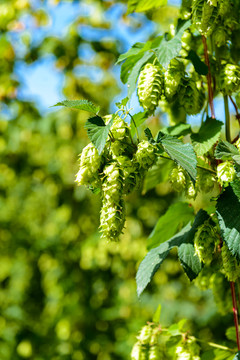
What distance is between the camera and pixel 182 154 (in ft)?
3.14

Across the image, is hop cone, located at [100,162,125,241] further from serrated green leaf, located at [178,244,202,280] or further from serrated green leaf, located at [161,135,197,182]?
serrated green leaf, located at [178,244,202,280]

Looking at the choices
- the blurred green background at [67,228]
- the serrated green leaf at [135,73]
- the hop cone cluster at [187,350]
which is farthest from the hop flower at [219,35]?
the blurred green background at [67,228]

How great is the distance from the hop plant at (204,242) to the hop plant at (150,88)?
0.31 m

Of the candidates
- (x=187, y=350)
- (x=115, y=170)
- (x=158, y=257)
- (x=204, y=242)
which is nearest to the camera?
(x=115, y=170)

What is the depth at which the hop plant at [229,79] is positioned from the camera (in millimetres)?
1140

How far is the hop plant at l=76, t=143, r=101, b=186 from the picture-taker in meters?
0.94

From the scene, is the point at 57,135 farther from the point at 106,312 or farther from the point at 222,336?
the point at 222,336

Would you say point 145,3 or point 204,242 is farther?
point 145,3

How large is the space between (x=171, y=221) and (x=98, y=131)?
54 centimetres

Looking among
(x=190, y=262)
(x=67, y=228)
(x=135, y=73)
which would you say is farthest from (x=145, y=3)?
(x=67, y=228)

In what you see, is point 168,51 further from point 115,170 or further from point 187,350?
point 187,350

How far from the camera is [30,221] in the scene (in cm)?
515

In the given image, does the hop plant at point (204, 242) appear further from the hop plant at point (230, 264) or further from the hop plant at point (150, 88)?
the hop plant at point (150, 88)

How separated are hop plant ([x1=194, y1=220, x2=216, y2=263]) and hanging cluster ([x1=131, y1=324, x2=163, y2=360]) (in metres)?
0.41
